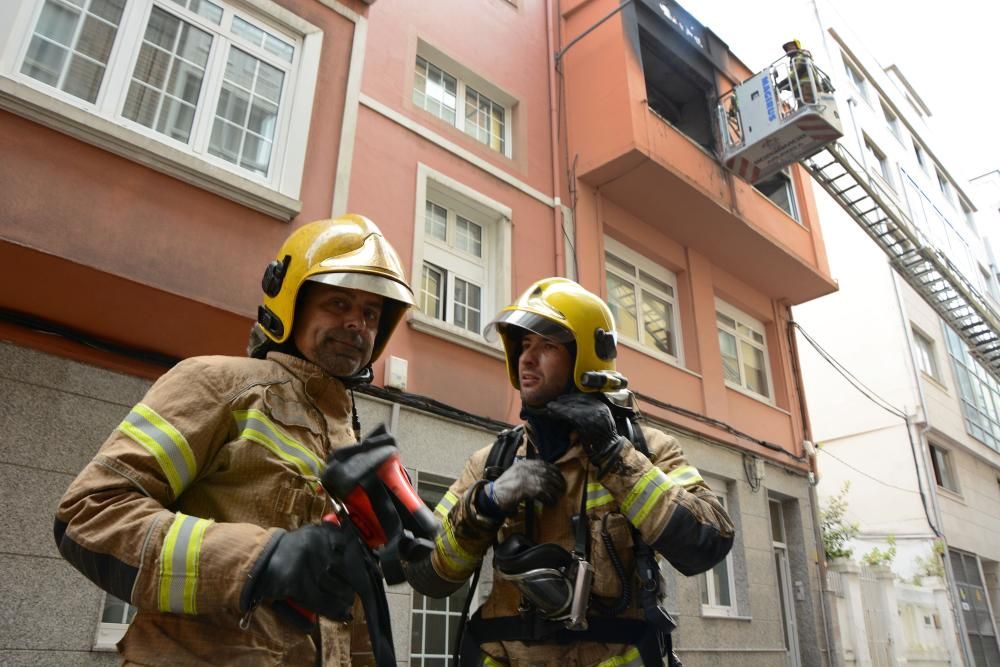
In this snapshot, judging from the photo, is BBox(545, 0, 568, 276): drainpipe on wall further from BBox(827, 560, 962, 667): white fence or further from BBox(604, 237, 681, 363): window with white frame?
BBox(827, 560, 962, 667): white fence

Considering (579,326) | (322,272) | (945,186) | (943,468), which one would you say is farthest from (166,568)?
(945,186)

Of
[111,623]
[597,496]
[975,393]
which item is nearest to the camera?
[597,496]

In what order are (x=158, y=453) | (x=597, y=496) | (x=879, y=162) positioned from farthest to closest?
1. (x=879, y=162)
2. (x=597, y=496)
3. (x=158, y=453)

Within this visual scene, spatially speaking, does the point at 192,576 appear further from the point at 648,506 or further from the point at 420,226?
the point at 420,226

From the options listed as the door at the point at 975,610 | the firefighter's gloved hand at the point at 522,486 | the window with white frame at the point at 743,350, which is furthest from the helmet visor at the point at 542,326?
the door at the point at 975,610

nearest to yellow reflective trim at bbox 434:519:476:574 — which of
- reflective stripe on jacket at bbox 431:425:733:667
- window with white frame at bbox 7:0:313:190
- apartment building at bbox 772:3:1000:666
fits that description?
reflective stripe on jacket at bbox 431:425:733:667

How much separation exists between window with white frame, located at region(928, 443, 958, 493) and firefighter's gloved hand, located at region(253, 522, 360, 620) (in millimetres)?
18803

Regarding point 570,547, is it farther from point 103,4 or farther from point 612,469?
point 103,4

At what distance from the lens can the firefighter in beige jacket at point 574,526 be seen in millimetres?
2574

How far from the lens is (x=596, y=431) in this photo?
107 inches

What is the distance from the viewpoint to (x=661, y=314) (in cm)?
1066

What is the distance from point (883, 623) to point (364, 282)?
1283cm

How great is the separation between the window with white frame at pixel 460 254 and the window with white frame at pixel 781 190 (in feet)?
23.0

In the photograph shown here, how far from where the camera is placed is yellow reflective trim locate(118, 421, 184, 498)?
175 cm
